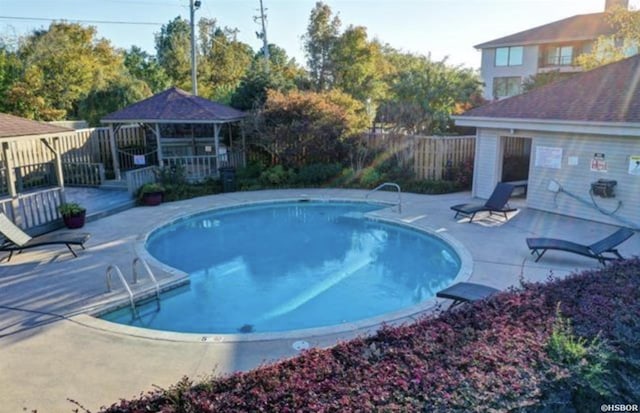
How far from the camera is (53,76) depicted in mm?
26000

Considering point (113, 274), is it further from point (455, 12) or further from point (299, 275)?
point (455, 12)

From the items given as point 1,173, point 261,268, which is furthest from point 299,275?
point 1,173

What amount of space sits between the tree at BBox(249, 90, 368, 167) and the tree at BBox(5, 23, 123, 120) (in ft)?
44.9

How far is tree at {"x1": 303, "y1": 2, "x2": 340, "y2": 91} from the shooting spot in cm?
2967

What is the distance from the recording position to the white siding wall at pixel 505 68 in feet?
127

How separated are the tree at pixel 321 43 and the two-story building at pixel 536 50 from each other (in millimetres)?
15236

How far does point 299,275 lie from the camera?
10305 millimetres

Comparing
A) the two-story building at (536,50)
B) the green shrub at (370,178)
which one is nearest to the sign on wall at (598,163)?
the green shrub at (370,178)

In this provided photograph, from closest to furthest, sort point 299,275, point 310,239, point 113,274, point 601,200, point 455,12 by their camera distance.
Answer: point 113,274 < point 299,275 < point 601,200 < point 310,239 < point 455,12

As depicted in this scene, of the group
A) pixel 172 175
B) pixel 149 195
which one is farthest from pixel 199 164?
pixel 149 195

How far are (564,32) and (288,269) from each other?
122ft

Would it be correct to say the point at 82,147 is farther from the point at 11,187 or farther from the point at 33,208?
the point at 11,187

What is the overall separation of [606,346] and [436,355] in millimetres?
1667

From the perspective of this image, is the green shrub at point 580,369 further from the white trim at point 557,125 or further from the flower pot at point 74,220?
the flower pot at point 74,220
